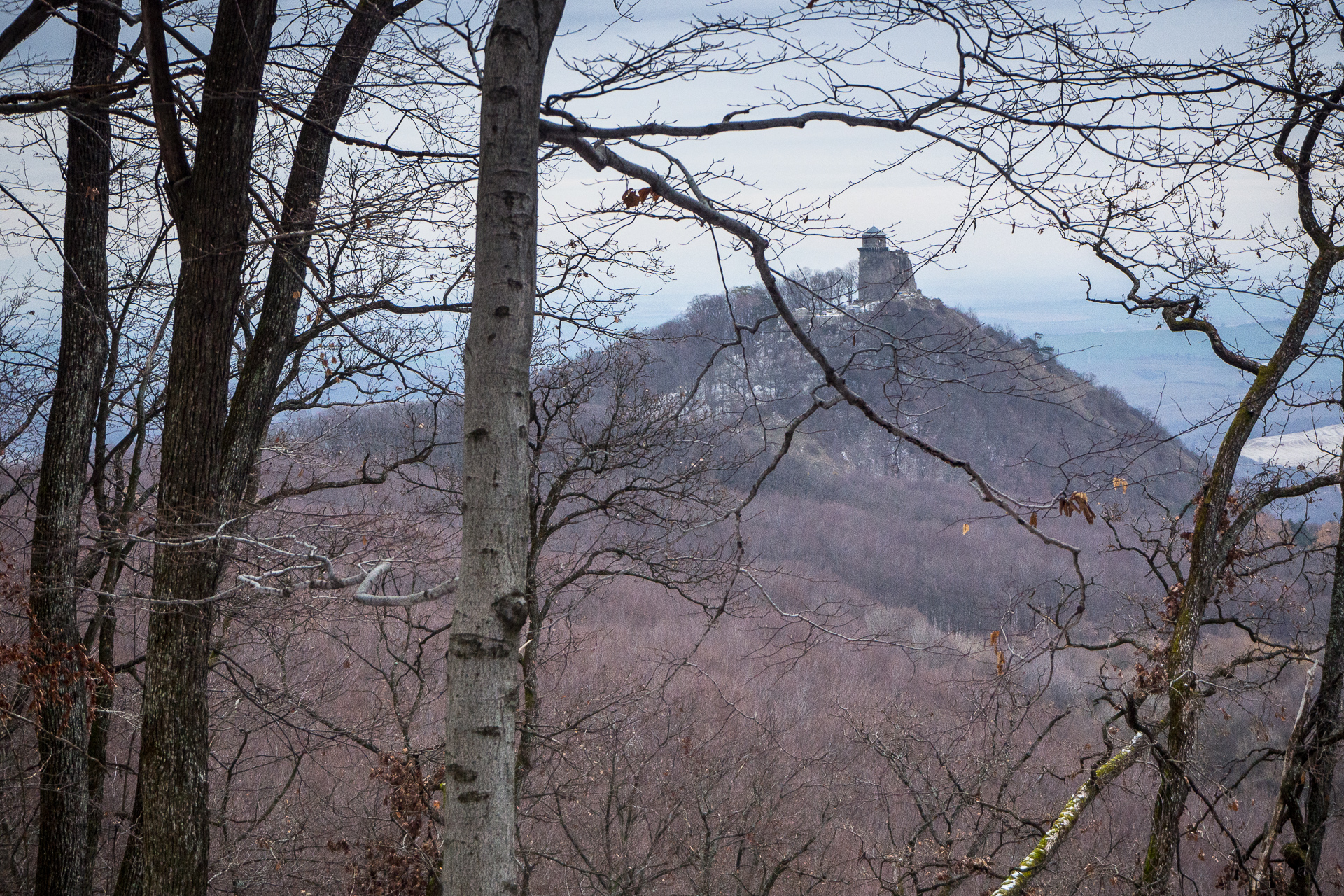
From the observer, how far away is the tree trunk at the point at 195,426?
4859 mm

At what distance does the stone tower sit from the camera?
143 inches

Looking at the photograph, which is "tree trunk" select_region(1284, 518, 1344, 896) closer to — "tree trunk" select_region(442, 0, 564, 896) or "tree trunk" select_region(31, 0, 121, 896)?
"tree trunk" select_region(442, 0, 564, 896)

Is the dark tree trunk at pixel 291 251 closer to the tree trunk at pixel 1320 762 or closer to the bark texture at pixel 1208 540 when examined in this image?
the bark texture at pixel 1208 540

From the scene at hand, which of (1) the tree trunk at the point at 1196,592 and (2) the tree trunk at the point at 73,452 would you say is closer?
(1) the tree trunk at the point at 1196,592

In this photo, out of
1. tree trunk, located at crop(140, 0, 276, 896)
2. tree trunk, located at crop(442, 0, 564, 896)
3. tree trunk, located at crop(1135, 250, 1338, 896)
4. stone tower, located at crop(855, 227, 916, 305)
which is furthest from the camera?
tree trunk, located at crop(1135, 250, 1338, 896)

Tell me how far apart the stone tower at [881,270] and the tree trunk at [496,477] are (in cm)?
162

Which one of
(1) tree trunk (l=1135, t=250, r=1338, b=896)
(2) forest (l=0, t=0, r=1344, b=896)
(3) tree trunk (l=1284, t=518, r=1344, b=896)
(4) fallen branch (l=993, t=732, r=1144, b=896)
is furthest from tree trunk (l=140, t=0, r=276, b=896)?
(3) tree trunk (l=1284, t=518, r=1344, b=896)

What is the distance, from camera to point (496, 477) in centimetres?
234

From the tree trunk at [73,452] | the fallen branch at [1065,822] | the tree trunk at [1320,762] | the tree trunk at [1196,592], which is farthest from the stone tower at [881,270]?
the tree trunk at [73,452]

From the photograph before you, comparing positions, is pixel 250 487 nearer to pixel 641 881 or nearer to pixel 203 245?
pixel 203 245

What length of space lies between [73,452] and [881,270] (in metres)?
6.32

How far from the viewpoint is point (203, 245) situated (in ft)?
15.8

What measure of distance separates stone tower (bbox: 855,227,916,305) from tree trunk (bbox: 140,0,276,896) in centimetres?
334

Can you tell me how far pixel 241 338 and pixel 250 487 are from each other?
3.89m
